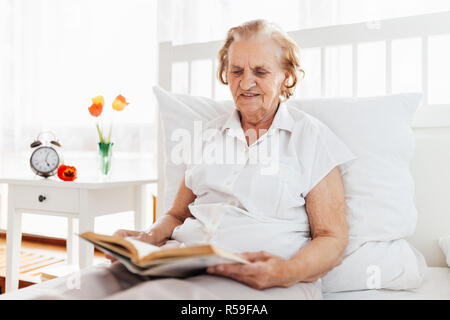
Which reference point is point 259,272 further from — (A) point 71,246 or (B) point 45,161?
(A) point 71,246

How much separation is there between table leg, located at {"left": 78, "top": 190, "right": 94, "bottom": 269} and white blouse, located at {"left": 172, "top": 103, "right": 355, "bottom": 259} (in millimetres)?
633

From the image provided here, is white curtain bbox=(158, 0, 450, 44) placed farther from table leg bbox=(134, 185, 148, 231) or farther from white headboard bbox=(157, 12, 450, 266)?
table leg bbox=(134, 185, 148, 231)

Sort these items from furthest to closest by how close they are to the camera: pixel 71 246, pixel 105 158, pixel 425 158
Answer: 1. pixel 71 246
2. pixel 105 158
3. pixel 425 158

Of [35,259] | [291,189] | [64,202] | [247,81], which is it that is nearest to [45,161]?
[64,202]

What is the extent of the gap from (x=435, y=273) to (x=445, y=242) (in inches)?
3.5

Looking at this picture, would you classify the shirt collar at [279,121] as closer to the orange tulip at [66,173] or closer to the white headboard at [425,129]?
the white headboard at [425,129]

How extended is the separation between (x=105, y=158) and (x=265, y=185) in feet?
3.45

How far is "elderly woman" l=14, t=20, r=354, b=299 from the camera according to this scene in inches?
29.0

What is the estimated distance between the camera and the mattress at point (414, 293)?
2.80 feet

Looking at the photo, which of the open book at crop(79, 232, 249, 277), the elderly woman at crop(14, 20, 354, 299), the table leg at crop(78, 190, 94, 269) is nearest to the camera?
the open book at crop(79, 232, 249, 277)

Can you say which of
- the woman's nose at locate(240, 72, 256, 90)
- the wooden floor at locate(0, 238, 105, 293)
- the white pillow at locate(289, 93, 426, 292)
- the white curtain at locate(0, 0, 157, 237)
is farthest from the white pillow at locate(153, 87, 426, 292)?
the wooden floor at locate(0, 238, 105, 293)

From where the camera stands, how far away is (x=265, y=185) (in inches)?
35.9
